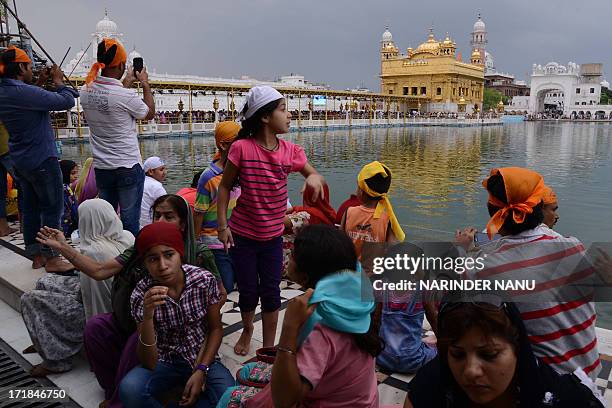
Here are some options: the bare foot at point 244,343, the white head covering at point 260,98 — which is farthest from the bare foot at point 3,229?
the white head covering at point 260,98

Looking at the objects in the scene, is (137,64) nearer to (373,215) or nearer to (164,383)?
(373,215)

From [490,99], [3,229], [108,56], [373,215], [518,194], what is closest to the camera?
[518,194]

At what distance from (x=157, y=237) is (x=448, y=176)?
11083 millimetres

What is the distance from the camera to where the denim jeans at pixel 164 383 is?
1808 mm

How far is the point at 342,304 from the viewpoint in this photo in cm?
129

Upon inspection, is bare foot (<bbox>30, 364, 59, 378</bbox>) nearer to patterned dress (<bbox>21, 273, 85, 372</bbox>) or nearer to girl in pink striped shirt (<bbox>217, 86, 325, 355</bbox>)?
patterned dress (<bbox>21, 273, 85, 372</bbox>)

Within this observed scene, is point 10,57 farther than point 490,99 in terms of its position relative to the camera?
No

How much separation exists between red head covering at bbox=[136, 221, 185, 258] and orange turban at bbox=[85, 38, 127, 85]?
1410 millimetres

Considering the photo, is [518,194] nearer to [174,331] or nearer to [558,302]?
[558,302]

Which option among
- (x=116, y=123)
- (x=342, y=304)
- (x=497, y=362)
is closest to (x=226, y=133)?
(x=116, y=123)

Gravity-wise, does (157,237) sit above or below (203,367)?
above

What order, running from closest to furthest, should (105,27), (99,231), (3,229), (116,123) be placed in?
(99,231), (116,123), (3,229), (105,27)

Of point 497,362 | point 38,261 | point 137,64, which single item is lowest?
point 38,261

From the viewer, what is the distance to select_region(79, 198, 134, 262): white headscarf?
7.43ft
